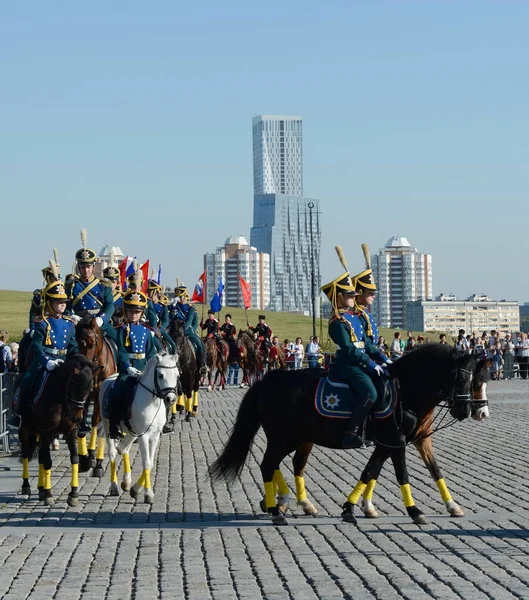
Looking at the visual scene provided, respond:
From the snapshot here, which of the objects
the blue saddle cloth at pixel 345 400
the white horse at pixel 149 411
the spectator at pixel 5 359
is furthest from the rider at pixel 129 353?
the spectator at pixel 5 359

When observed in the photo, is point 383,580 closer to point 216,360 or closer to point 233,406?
point 233,406

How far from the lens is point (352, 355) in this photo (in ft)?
40.9

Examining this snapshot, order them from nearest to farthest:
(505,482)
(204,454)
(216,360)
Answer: (505,482) → (204,454) → (216,360)

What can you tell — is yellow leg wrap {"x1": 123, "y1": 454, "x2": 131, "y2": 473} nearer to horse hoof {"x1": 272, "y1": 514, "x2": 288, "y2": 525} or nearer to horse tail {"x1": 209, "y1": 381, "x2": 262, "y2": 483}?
horse tail {"x1": 209, "y1": 381, "x2": 262, "y2": 483}

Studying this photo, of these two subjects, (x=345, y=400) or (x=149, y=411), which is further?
(x=149, y=411)

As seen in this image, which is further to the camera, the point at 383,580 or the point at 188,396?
the point at 188,396

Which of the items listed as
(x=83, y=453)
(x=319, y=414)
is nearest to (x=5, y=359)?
(x=83, y=453)

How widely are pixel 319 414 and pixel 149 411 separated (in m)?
2.45

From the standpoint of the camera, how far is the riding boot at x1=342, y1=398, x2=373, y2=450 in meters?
12.4

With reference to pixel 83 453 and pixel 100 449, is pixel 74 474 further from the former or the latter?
pixel 100 449

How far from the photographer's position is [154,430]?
14273 mm

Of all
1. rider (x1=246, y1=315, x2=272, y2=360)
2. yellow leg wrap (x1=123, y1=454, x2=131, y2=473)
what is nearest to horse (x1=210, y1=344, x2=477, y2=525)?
yellow leg wrap (x1=123, y1=454, x2=131, y2=473)

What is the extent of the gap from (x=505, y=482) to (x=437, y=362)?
308cm

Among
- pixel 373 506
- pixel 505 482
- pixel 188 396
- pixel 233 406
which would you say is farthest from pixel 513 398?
pixel 373 506
